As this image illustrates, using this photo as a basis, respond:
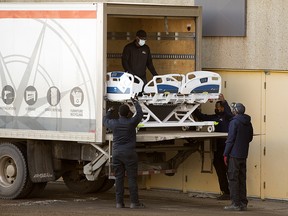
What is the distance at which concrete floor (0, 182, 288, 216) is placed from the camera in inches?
725

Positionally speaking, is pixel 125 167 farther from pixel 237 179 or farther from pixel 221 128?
pixel 221 128

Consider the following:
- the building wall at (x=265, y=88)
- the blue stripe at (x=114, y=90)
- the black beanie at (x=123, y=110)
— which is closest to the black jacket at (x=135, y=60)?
the blue stripe at (x=114, y=90)

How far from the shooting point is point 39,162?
20.2 m

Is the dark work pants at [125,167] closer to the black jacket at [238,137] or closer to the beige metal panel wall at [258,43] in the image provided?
the black jacket at [238,137]

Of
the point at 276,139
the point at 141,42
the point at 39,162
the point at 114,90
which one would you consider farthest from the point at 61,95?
the point at 276,139

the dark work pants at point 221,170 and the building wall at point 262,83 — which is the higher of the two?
the building wall at point 262,83

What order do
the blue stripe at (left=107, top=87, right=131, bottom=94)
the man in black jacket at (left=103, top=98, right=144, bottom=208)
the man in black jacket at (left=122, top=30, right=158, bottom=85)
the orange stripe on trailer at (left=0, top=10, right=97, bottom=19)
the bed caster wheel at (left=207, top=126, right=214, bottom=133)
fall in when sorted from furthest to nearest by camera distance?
the man in black jacket at (left=122, top=30, right=158, bottom=85), the bed caster wheel at (left=207, top=126, right=214, bottom=133), the orange stripe on trailer at (left=0, top=10, right=97, bottom=19), the blue stripe at (left=107, top=87, right=131, bottom=94), the man in black jacket at (left=103, top=98, right=144, bottom=208)

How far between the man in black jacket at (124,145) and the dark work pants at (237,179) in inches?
64.3

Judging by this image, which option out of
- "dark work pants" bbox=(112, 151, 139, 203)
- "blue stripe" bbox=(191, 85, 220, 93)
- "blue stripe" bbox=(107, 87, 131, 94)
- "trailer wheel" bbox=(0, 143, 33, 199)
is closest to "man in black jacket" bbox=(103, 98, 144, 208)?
"dark work pants" bbox=(112, 151, 139, 203)

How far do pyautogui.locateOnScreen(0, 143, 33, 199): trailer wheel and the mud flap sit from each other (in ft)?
0.57

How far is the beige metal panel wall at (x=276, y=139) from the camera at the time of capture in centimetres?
2025

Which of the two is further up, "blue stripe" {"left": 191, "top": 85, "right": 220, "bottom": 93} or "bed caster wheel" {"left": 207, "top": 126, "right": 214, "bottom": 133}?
"blue stripe" {"left": 191, "top": 85, "right": 220, "bottom": 93}

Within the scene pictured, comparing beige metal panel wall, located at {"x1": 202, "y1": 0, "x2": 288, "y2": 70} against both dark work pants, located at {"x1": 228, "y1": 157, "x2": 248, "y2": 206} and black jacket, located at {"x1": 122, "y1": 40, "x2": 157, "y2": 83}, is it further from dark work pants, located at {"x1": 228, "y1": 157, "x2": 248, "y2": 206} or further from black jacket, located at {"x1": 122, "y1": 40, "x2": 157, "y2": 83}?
dark work pants, located at {"x1": 228, "y1": 157, "x2": 248, "y2": 206}

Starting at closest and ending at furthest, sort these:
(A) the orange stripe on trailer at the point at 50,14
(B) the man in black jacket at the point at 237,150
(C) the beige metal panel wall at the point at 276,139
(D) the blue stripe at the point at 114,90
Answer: (B) the man in black jacket at the point at 237,150, (D) the blue stripe at the point at 114,90, (A) the orange stripe on trailer at the point at 50,14, (C) the beige metal panel wall at the point at 276,139
